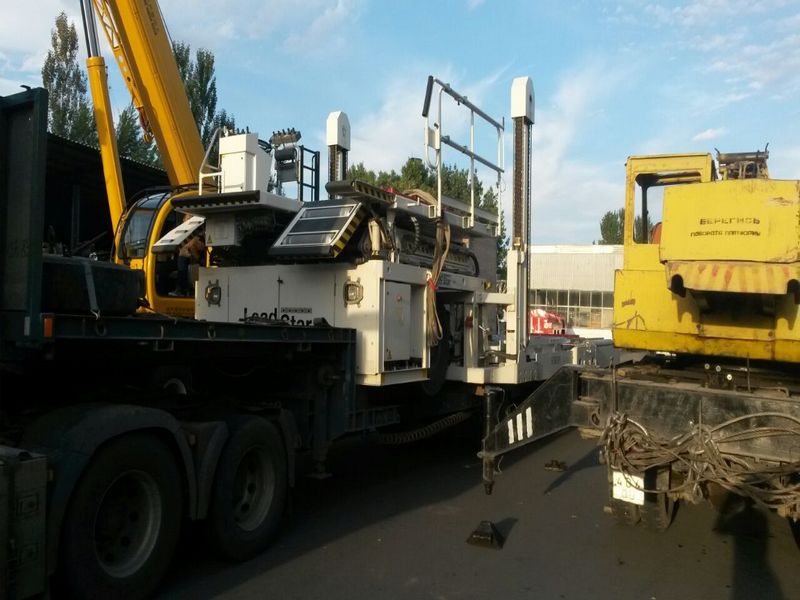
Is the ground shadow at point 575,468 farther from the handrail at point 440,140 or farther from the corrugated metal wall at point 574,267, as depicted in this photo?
the corrugated metal wall at point 574,267

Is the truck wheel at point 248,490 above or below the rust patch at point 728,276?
below

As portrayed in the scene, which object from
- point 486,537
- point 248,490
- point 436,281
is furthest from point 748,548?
point 248,490

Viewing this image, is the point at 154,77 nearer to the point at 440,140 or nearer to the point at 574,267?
the point at 440,140

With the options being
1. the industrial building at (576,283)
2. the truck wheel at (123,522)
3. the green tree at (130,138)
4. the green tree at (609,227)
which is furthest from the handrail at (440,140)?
the green tree at (609,227)

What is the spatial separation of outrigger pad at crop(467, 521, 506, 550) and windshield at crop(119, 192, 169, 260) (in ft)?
16.1

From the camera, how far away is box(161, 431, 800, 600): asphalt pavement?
455 centimetres

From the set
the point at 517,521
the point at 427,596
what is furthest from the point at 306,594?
the point at 517,521

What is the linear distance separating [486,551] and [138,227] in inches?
219

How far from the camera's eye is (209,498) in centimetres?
455

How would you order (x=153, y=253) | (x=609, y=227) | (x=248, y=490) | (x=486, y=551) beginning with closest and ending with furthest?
(x=248, y=490), (x=486, y=551), (x=153, y=253), (x=609, y=227)

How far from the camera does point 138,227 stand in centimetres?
819

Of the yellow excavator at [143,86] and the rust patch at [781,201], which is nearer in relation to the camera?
the rust patch at [781,201]

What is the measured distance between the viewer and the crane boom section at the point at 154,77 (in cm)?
1045

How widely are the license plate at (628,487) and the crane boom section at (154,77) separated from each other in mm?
8207
